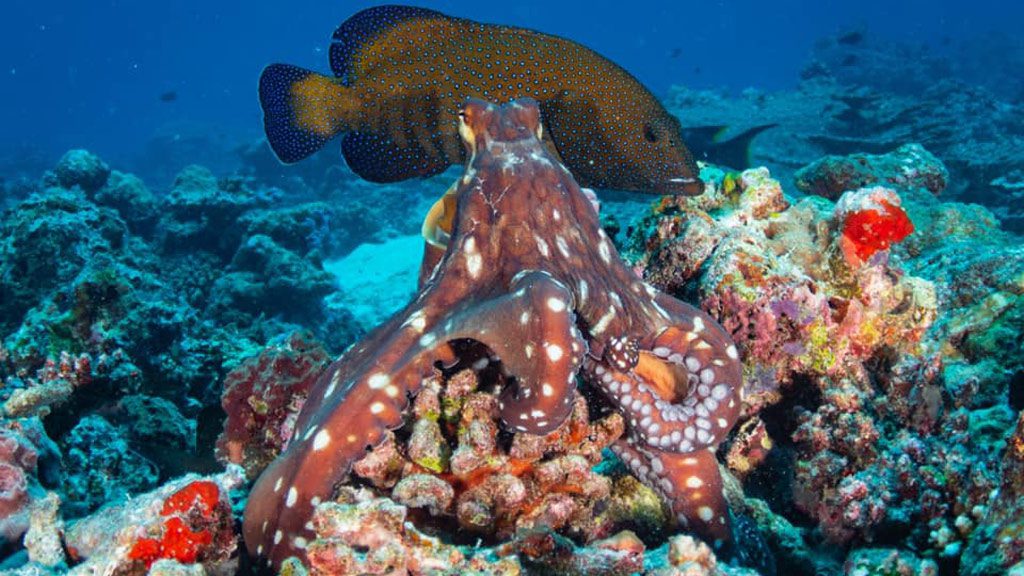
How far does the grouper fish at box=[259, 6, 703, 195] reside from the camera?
420 cm

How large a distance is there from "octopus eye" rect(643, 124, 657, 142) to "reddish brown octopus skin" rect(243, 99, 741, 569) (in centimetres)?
150

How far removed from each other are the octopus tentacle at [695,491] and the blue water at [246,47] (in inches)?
1909

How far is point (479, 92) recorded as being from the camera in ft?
13.8

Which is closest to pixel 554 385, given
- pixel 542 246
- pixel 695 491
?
pixel 542 246

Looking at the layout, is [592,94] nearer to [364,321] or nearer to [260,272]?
[364,321]

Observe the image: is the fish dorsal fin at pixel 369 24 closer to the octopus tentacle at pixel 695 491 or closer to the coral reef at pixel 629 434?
the coral reef at pixel 629 434

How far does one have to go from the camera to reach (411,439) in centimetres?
271

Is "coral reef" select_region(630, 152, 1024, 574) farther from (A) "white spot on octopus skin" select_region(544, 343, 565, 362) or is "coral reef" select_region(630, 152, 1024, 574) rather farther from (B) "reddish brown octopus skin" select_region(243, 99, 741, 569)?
(A) "white spot on octopus skin" select_region(544, 343, 565, 362)

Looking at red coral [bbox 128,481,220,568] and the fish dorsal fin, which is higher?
the fish dorsal fin

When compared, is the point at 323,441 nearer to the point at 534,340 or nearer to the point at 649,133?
the point at 534,340

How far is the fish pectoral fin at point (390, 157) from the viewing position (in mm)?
4348

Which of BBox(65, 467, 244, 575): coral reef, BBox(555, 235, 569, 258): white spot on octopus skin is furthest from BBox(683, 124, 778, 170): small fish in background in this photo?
BBox(65, 467, 244, 575): coral reef

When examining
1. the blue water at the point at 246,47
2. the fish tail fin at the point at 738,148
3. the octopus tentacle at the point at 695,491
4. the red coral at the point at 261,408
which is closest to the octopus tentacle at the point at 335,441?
the red coral at the point at 261,408

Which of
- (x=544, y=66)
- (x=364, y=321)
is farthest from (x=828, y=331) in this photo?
(x=364, y=321)
